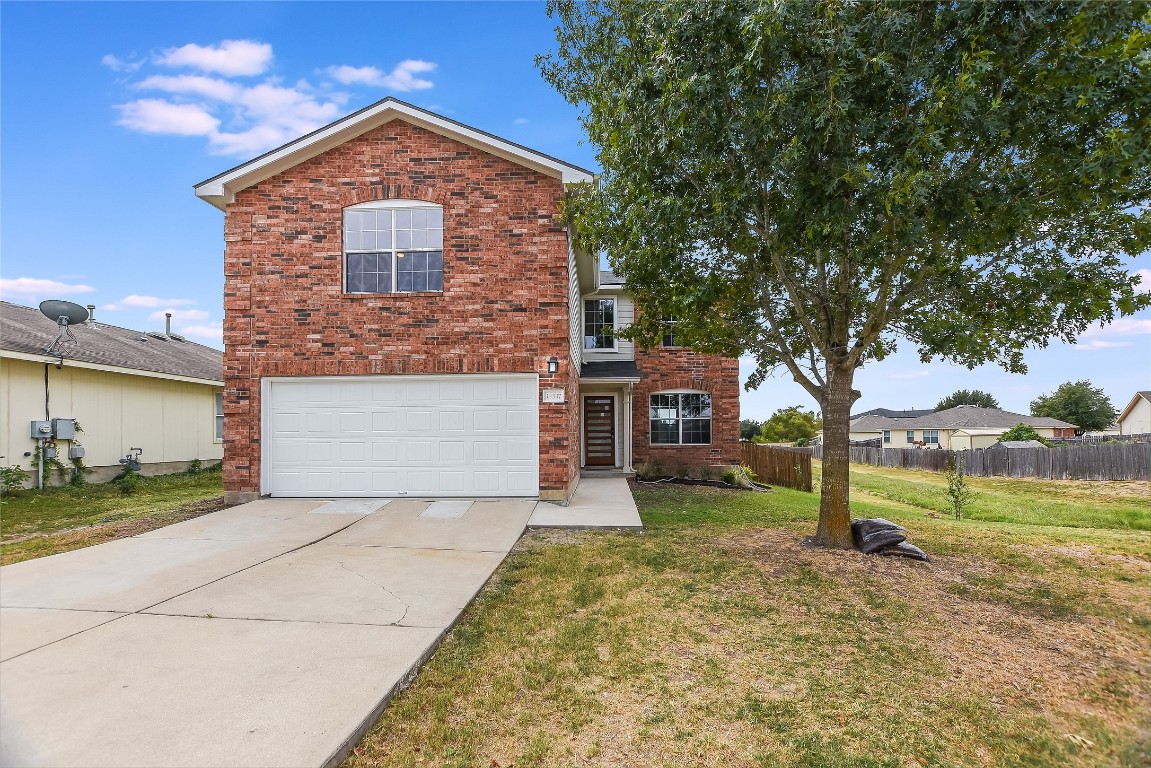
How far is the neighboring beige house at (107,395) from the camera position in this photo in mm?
11602

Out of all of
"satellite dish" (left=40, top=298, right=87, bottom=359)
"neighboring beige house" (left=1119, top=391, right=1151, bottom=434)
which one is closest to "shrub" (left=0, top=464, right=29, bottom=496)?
"satellite dish" (left=40, top=298, right=87, bottom=359)

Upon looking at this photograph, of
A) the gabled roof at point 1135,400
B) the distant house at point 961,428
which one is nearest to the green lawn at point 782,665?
the gabled roof at point 1135,400

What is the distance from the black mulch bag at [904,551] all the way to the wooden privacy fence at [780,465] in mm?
9996

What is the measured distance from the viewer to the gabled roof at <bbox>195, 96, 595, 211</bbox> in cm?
998

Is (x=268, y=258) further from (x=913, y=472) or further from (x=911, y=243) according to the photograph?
(x=913, y=472)

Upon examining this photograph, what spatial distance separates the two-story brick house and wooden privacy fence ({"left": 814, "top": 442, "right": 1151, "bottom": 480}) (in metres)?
16.3

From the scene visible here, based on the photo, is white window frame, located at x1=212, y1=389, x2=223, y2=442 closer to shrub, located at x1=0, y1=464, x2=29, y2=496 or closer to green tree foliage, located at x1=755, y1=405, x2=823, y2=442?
shrub, located at x1=0, y1=464, x2=29, y2=496

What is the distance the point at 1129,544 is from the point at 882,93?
8054 millimetres

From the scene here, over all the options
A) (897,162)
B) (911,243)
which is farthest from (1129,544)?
(897,162)

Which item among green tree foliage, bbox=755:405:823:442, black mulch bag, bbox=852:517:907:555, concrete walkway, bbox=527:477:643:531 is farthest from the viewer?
green tree foliage, bbox=755:405:823:442

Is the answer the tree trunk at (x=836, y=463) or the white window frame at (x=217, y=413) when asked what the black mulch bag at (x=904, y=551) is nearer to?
the tree trunk at (x=836, y=463)

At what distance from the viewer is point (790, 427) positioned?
48.8 metres

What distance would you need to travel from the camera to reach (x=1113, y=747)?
3283 mm

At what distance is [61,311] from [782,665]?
A: 55.1 feet
